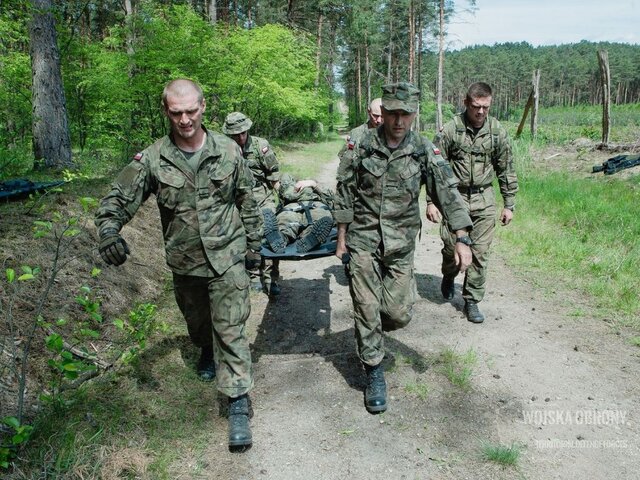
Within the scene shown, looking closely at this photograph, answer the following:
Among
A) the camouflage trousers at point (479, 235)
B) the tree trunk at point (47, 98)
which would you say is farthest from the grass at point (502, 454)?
the tree trunk at point (47, 98)

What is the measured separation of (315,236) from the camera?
4.59 m

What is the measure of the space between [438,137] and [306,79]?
1619 cm

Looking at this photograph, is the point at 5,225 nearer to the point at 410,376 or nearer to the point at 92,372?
the point at 92,372

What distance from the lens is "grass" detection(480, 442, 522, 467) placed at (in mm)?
2814

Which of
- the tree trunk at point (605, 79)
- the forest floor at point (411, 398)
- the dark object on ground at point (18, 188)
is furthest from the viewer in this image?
the tree trunk at point (605, 79)

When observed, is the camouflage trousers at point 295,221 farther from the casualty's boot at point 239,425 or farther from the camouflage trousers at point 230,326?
the casualty's boot at point 239,425

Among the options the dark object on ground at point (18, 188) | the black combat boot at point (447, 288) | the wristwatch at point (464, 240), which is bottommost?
the black combat boot at point (447, 288)

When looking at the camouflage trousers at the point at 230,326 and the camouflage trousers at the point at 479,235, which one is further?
the camouflage trousers at the point at 479,235

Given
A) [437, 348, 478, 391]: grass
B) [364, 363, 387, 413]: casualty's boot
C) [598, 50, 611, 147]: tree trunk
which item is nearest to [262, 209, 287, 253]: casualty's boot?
[364, 363, 387, 413]: casualty's boot

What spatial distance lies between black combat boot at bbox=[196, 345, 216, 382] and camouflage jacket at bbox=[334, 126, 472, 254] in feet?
4.94

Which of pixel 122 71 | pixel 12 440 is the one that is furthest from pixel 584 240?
pixel 122 71

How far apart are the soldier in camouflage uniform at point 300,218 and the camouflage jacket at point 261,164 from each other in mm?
239

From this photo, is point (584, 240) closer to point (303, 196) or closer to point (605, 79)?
point (303, 196)

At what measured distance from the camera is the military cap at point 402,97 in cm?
329
